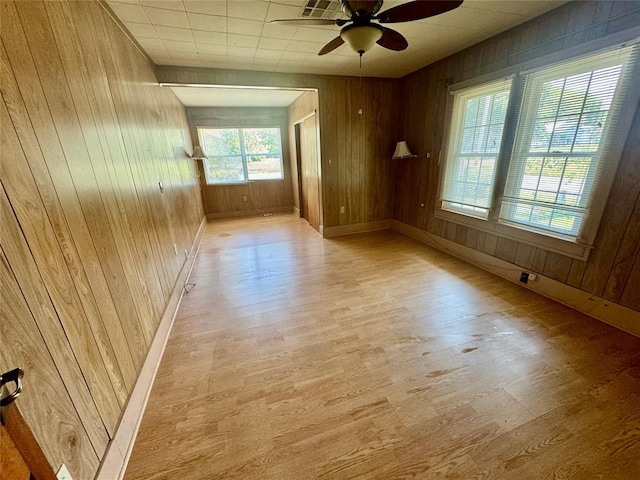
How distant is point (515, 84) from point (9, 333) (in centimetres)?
389

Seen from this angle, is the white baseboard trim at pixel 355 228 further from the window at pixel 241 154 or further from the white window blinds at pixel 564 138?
the window at pixel 241 154

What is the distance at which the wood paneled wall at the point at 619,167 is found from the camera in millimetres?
1941

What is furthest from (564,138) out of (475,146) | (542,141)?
(475,146)

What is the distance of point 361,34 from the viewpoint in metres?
1.71

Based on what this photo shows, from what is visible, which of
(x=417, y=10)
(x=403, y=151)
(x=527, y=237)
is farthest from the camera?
(x=403, y=151)

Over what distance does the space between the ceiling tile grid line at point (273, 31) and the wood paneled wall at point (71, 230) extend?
439 mm

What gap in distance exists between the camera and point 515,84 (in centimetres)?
259

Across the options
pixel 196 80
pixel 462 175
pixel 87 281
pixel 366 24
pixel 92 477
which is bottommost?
pixel 92 477

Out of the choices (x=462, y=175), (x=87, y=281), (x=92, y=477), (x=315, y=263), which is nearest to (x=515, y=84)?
(x=462, y=175)

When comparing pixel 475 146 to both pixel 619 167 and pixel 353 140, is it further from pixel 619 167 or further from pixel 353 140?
pixel 353 140

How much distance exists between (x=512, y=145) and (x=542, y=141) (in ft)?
0.91

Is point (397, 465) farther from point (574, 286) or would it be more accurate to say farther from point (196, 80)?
point (196, 80)

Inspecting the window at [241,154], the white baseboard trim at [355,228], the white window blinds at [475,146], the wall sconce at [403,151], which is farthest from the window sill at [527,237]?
the window at [241,154]

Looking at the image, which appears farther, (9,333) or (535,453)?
(535,453)
